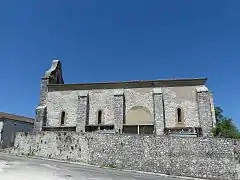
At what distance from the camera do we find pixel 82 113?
28250mm

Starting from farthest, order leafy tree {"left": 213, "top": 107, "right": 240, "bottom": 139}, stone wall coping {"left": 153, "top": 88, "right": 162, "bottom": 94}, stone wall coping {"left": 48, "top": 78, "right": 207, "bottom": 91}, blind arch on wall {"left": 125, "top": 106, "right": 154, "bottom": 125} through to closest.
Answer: stone wall coping {"left": 48, "top": 78, "right": 207, "bottom": 91}
blind arch on wall {"left": 125, "top": 106, "right": 154, "bottom": 125}
stone wall coping {"left": 153, "top": 88, "right": 162, "bottom": 94}
leafy tree {"left": 213, "top": 107, "right": 240, "bottom": 139}

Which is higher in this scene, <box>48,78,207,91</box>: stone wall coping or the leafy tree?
<box>48,78,207,91</box>: stone wall coping

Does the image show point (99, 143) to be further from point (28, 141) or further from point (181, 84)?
point (181, 84)

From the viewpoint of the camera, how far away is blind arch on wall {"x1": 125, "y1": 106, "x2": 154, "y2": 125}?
27.6 meters

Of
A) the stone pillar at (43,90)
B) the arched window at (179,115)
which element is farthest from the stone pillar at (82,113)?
the arched window at (179,115)

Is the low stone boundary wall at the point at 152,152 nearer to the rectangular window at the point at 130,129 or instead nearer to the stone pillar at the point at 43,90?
the rectangular window at the point at 130,129

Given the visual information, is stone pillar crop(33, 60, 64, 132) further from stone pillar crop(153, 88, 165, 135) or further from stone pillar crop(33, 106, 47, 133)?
stone pillar crop(153, 88, 165, 135)

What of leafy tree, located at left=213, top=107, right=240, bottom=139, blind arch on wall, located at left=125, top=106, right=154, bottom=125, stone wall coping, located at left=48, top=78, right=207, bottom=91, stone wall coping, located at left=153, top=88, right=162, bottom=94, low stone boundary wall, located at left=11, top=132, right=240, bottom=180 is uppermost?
stone wall coping, located at left=48, top=78, right=207, bottom=91

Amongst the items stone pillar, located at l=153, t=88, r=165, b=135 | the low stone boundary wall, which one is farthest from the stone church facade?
the low stone boundary wall

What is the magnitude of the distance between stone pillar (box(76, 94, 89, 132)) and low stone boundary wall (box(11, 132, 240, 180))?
3828 mm

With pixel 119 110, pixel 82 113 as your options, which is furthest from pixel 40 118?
pixel 119 110

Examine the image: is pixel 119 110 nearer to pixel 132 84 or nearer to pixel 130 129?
pixel 130 129

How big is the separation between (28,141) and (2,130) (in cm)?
1709

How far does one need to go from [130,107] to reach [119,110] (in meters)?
1.52
